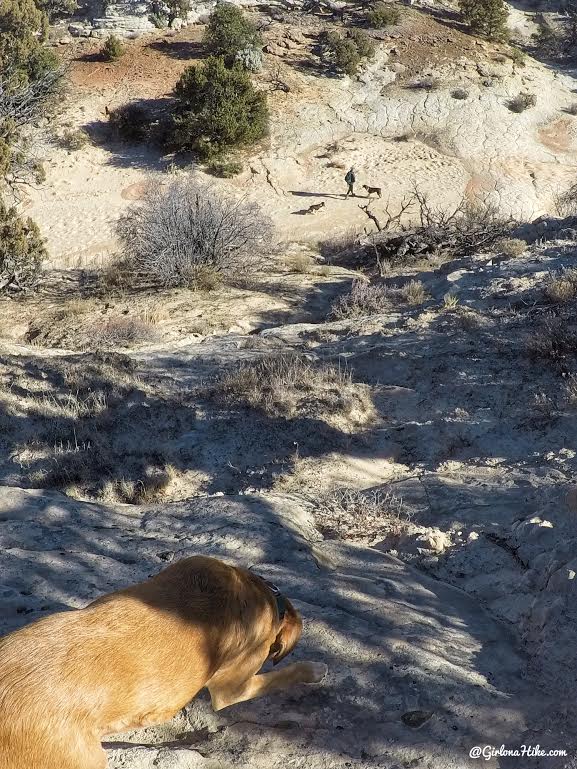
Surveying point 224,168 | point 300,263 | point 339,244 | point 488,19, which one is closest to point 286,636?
point 300,263

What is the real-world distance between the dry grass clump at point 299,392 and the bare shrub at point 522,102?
21.3 m

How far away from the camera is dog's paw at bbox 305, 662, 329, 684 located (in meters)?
2.63

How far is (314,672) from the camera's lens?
2637 millimetres

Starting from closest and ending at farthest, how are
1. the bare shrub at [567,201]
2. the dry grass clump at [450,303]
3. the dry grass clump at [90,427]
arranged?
the dry grass clump at [90,427], the dry grass clump at [450,303], the bare shrub at [567,201]

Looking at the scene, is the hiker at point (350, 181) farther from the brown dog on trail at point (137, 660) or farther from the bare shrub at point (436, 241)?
the brown dog on trail at point (137, 660)

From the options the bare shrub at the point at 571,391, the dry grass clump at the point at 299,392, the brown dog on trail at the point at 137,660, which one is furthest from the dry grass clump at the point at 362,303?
the brown dog on trail at the point at 137,660

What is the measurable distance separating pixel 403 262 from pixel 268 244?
3380mm

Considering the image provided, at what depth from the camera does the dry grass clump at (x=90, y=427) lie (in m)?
5.60

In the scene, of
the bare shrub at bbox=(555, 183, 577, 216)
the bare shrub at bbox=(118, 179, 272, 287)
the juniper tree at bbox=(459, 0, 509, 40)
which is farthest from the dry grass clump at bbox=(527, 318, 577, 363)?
the juniper tree at bbox=(459, 0, 509, 40)

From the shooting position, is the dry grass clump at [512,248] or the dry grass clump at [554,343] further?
the dry grass clump at [512,248]

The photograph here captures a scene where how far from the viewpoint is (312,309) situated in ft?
40.4

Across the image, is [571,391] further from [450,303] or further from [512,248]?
[512,248]

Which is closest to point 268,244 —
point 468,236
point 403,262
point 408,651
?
point 403,262

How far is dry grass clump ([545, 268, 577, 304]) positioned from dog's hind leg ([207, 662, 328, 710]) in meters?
6.61
